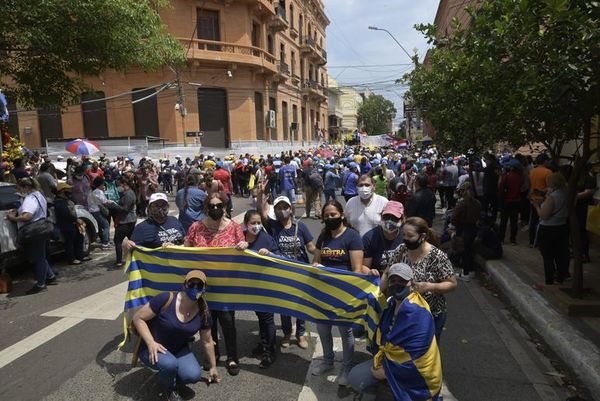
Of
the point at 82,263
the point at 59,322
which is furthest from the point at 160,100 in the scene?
the point at 59,322

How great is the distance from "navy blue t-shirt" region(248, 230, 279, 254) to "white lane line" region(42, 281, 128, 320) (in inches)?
97.4

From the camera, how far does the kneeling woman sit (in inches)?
149

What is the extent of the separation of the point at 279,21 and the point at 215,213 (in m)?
37.4

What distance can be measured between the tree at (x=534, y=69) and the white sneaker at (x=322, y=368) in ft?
11.4

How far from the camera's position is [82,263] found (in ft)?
29.0

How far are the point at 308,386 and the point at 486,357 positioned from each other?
194 cm

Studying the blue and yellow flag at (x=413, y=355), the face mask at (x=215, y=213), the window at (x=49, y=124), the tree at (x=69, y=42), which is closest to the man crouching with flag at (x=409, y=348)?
the blue and yellow flag at (x=413, y=355)

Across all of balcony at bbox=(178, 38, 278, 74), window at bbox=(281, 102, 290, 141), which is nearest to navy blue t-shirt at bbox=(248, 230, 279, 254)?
balcony at bbox=(178, 38, 278, 74)

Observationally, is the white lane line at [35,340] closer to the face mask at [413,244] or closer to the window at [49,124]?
the face mask at [413,244]

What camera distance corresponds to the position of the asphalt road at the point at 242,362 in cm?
400

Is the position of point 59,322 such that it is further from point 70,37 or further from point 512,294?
point 512,294

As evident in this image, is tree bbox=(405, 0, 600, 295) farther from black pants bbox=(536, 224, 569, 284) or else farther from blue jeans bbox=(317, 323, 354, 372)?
blue jeans bbox=(317, 323, 354, 372)

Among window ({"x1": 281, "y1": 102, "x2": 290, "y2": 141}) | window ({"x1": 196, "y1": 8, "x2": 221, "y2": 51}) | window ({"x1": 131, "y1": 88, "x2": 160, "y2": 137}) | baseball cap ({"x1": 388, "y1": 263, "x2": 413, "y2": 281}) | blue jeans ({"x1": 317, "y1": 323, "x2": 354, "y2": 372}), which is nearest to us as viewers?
baseball cap ({"x1": 388, "y1": 263, "x2": 413, "y2": 281})

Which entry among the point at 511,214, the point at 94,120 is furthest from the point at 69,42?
the point at 94,120
